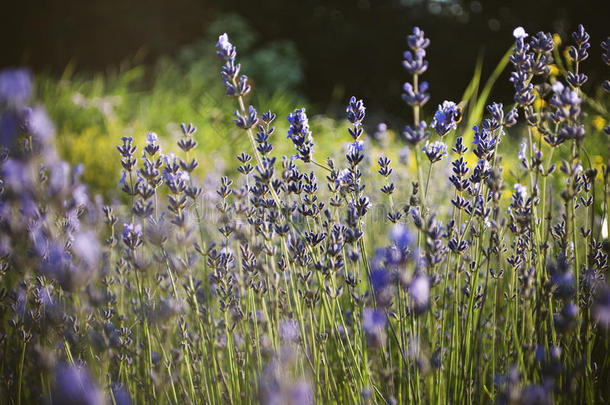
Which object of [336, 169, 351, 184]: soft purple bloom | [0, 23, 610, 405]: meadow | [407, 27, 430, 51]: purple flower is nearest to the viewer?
[0, 23, 610, 405]: meadow

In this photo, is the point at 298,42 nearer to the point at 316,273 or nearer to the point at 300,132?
the point at 300,132

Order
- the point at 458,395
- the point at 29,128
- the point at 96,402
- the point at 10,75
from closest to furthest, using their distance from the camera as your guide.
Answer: the point at 96,402 → the point at 10,75 → the point at 29,128 → the point at 458,395

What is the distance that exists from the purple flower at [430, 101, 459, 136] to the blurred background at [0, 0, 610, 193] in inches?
298

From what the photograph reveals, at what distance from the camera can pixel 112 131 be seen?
5.99 m

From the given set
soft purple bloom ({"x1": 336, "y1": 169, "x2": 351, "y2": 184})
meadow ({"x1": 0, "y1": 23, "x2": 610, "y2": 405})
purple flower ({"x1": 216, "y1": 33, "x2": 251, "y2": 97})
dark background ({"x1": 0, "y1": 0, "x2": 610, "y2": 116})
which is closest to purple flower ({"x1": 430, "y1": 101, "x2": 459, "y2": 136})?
meadow ({"x1": 0, "y1": 23, "x2": 610, "y2": 405})

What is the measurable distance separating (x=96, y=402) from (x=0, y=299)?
A: 1088 mm

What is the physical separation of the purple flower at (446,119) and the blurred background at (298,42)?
7559 millimetres

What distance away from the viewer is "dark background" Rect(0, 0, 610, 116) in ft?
40.5

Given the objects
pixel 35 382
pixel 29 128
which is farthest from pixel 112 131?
pixel 29 128

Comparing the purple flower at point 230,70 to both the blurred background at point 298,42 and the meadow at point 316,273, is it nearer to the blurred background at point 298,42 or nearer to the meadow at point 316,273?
the meadow at point 316,273

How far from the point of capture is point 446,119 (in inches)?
54.9

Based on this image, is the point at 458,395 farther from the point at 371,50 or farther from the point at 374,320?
the point at 371,50

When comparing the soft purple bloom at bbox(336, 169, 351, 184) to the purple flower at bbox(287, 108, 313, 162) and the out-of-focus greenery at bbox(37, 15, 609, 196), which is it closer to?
the purple flower at bbox(287, 108, 313, 162)

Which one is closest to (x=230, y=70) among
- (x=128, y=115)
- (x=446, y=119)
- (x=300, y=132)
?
(x=300, y=132)
